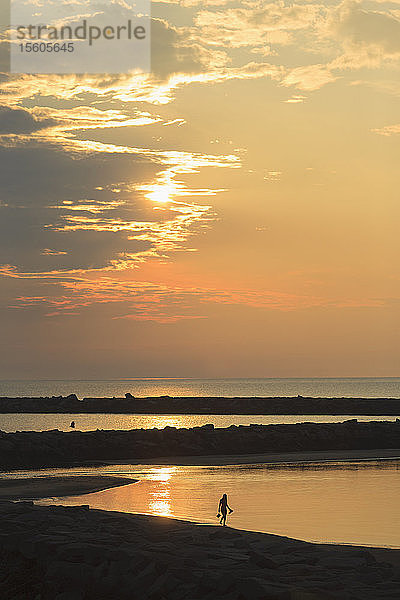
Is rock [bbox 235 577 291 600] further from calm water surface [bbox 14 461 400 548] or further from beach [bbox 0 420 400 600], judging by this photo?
calm water surface [bbox 14 461 400 548]

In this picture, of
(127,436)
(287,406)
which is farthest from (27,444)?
(287,406)

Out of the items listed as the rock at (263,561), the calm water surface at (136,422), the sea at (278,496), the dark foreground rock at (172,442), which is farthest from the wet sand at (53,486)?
the calm water surface at (136,422)

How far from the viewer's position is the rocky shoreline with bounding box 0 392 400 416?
115062 millimetres

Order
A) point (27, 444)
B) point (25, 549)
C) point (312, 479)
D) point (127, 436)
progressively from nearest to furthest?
1. point (25, 549)
2. point (312, 479)
3. point (27, 444)
4. point (127, 436)

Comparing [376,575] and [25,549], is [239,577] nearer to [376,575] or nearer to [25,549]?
[376,575]

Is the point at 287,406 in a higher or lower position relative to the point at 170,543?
lower

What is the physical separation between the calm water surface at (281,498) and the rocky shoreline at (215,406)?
70.3 m

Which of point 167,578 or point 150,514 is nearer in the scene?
point 167,578

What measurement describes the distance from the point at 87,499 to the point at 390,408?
89555 millimetres

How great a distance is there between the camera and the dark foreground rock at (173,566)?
16.3 m

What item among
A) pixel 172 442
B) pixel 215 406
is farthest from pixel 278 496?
pixel 215 406

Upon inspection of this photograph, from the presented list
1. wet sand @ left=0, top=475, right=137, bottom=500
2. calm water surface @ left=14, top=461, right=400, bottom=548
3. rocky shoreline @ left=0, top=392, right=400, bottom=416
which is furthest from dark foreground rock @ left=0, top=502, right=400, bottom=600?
rocky shoreline @ left=0, top=392, right=400, bottom=416

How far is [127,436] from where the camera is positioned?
54938 millimetres

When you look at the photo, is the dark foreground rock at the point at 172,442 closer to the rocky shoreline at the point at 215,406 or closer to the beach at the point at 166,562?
the beach at the point at 166,562
